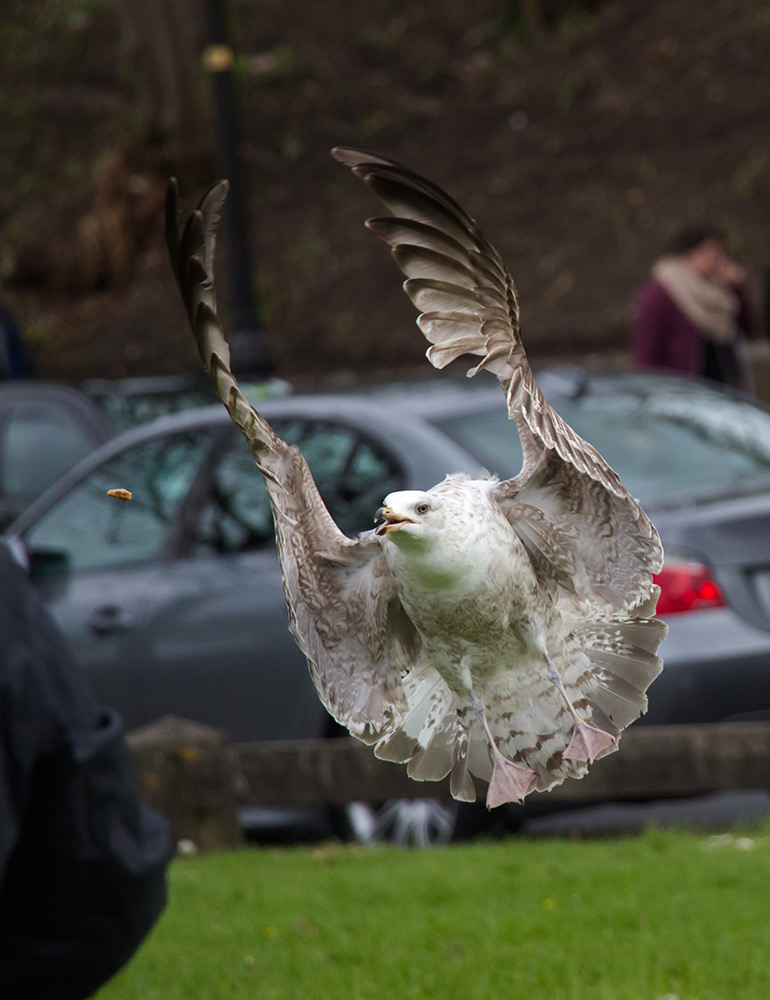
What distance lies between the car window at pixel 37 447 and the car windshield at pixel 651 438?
3.43 metres

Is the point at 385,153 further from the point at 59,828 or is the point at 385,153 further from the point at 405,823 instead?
the point at 59,828

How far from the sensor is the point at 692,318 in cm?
791

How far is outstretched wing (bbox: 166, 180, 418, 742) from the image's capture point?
1.57m

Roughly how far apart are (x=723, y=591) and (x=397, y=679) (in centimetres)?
297

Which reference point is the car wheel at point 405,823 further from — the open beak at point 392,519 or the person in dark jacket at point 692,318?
the open beak at point 392,519

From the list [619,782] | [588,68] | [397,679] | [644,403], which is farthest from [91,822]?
[588,68]

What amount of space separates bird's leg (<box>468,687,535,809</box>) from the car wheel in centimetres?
383

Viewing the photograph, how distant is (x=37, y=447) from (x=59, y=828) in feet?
17.3

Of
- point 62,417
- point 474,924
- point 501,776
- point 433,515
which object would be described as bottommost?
point 474,924

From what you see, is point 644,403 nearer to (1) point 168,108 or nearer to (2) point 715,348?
(2) point 715,348

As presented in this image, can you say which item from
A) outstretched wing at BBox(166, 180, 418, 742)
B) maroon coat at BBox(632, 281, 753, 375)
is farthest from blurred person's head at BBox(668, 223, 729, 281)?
outstretched wing at BBox(166, 180, 418, 742)

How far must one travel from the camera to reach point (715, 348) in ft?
26.5

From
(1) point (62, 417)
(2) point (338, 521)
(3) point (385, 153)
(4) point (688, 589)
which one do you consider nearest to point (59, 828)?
(2) point (338, 521)

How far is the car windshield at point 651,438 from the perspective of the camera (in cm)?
480
